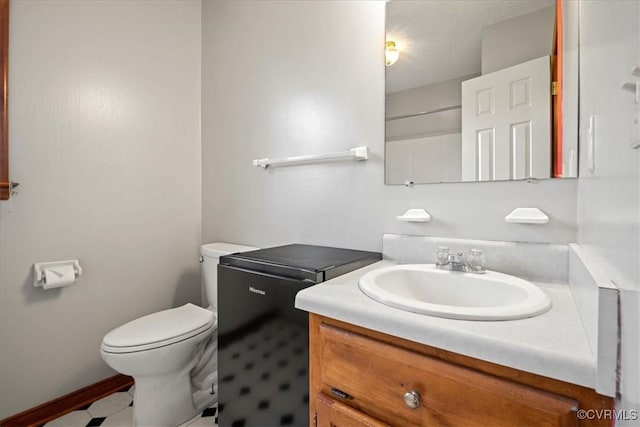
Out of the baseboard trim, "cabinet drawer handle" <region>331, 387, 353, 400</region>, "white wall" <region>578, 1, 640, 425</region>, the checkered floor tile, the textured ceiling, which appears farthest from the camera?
the baseboard trim

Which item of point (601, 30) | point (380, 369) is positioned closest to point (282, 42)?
point (601, 30)

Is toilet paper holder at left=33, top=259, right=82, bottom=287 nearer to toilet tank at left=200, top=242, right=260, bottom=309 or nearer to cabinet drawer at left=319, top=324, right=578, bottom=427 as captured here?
toilet tank at left=200, top=242, right=260, bottom=309

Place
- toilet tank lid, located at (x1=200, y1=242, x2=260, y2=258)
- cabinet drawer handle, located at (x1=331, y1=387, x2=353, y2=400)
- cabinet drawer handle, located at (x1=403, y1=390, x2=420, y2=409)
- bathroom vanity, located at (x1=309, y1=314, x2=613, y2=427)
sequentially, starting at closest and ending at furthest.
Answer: bathroom vanity, located at (x1=309, y1=314, x2=613, y2=427)
cabinet drawer handle, located at (x1=403, y1=390, x2=420, y2=409)
cabinet drawer handle, located at (x1=331, y1=387, x2=353, y2=400)
toilet tank lid, located at (x1=200, y1=242, x2=260, y2=258)

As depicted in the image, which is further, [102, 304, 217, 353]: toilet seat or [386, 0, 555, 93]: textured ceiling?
[102, 304, 217, 353]: toilet seat

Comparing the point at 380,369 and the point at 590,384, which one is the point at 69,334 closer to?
the point at 380,369

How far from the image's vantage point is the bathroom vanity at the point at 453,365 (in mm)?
484

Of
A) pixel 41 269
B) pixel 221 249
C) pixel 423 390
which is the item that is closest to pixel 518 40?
pixel 423 390

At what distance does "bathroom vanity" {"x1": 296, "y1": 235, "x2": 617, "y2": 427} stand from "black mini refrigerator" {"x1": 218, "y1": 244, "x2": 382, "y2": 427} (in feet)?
0.42

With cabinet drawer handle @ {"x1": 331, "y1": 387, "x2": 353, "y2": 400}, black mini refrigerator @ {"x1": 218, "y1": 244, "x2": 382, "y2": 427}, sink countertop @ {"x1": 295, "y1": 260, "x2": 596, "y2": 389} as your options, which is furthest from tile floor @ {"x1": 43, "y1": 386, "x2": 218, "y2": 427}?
sink countertop @ {"x1": 295, "y1": 260, "x2": 596, "y2": 389}

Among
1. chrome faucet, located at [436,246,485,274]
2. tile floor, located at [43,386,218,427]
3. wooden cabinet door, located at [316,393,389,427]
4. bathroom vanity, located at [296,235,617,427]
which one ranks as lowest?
tile floor, located at [43,386,218,427]

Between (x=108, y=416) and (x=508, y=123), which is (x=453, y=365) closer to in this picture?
(x=508, y=123)

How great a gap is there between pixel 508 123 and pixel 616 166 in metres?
0.61

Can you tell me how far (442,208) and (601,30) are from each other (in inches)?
26.0

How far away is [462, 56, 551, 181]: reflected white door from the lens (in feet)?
3.21
